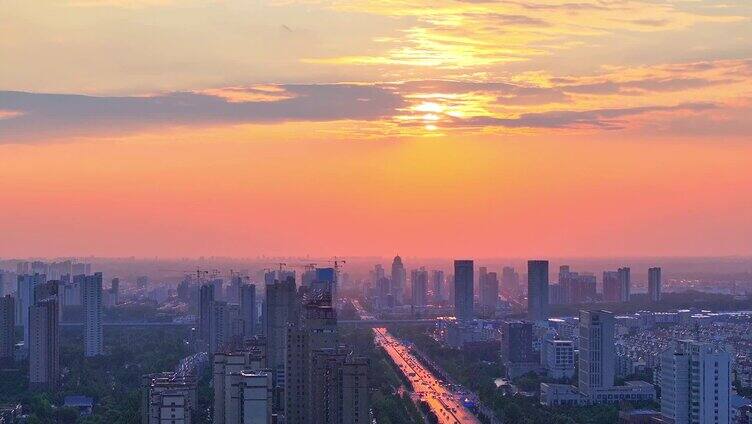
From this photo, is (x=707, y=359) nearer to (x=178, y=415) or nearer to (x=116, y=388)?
(x=178, y=415)

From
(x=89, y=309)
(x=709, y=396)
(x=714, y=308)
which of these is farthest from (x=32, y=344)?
(x=714, y=308)

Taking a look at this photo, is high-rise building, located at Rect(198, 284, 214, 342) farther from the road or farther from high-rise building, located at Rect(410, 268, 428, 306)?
high-rise building, located at Rect(410, 268, 428, 306)

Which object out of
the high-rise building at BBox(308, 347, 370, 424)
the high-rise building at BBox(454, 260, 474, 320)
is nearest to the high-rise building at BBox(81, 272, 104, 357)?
the high-rise building at BBox(454, 260, 474, 320)

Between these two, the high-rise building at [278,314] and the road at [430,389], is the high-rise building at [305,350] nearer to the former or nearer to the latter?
the high-rise building at [278,314]

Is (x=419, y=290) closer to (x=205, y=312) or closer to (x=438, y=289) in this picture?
(x=438, y=289)

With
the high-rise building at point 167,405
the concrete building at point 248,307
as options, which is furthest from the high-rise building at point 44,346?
the high-rise building at point 167,405

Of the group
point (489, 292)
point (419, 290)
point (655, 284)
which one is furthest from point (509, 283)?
point (655, 284)
